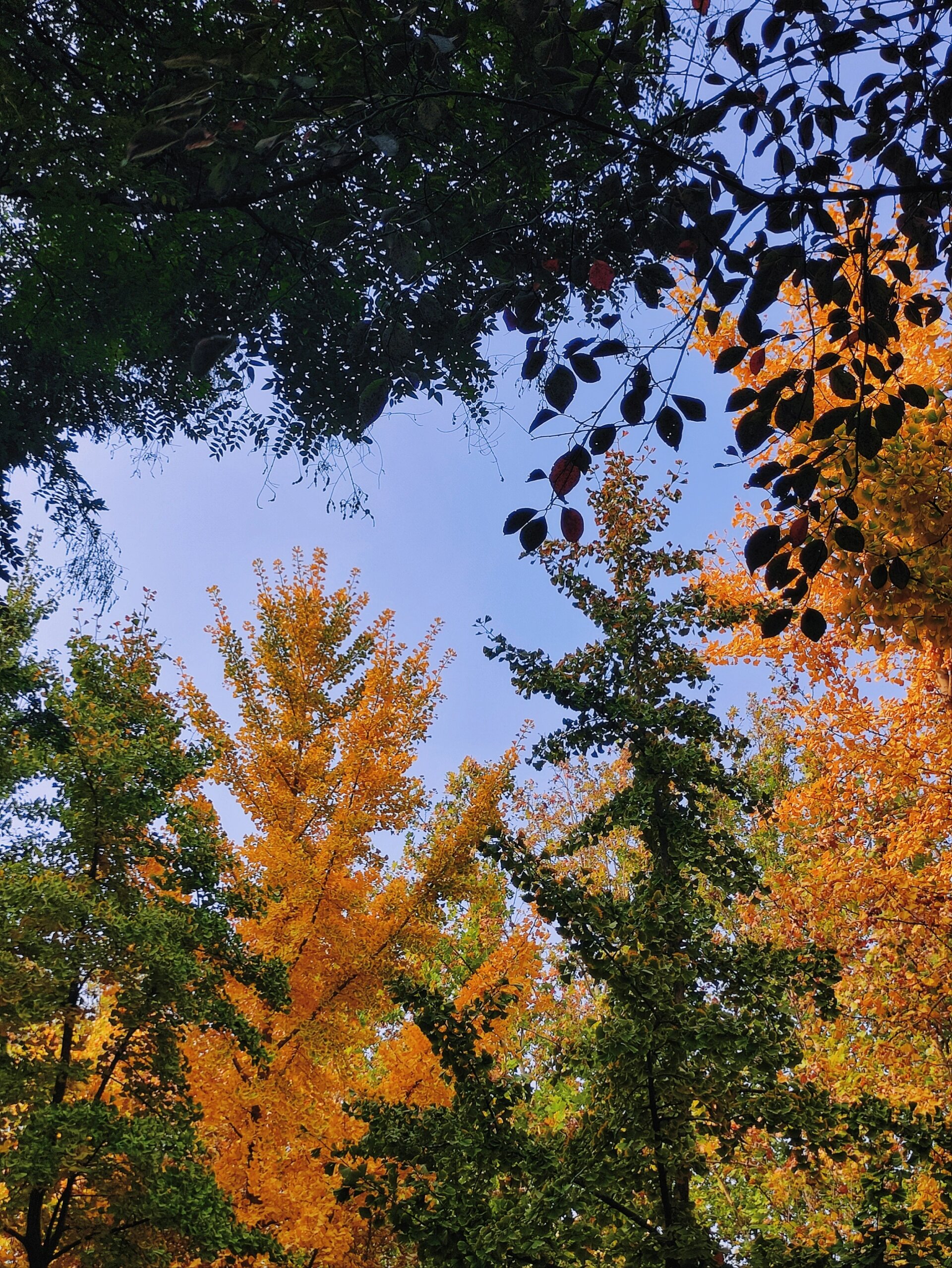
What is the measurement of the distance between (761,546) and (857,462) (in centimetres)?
34

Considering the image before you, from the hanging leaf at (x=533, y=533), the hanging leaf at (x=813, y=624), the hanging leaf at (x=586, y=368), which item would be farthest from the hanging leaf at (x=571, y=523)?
the hanging leaf at (x=813, y=624)

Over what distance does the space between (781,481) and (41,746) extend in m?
7.21

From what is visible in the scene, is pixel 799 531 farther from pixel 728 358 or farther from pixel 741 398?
pixel 728 358

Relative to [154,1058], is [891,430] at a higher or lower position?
higher

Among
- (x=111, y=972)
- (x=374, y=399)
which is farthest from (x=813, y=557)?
(x=111, y=972)

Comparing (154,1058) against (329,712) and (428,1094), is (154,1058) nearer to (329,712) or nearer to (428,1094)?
(428,1094)

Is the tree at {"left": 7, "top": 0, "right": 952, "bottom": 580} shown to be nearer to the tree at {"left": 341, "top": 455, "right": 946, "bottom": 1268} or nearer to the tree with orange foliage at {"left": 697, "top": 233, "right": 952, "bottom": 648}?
the tree with orange foliage at {"left": 697, "top": 233, "right": 952, "bottom": 648}

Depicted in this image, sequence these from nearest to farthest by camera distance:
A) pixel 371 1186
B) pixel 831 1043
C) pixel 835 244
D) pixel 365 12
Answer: pixel 365 12 < pixel 835 244 < pixel 371 1186 < pixel 831 1043

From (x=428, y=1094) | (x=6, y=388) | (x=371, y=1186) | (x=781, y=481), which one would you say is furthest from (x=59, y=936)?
(x=781, y=481)

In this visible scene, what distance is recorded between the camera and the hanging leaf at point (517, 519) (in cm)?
195

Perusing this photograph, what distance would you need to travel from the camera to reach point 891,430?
2213 millimetres

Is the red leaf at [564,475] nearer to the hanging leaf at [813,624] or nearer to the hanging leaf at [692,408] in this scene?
the hanging leaf at [692,408]

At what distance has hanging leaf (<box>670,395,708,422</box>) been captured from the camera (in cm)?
206

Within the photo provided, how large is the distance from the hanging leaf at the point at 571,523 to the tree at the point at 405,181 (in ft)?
0.29
